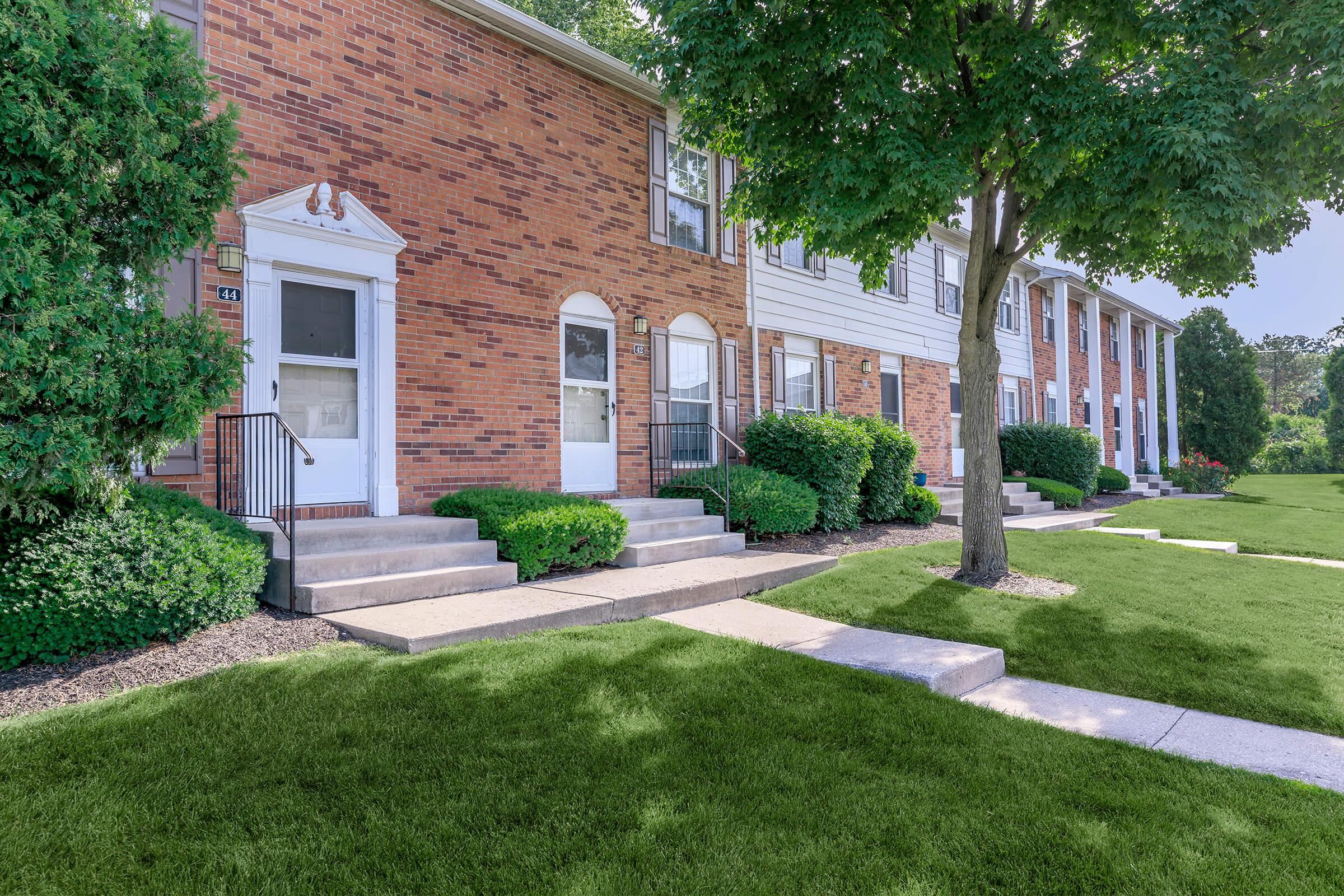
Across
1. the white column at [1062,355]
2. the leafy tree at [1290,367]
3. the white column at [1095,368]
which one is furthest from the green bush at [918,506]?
the leafy tree at [1290,367]

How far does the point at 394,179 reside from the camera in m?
6.77

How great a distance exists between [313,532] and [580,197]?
4.72 m

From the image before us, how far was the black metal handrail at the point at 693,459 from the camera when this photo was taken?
848cm

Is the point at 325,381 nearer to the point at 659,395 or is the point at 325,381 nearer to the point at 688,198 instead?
the point at 659,395

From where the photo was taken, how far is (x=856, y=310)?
12.5 meters

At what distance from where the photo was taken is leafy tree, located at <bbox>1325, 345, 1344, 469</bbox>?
30.8 metres

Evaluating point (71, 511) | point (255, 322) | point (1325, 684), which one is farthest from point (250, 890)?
point (1325, 684)

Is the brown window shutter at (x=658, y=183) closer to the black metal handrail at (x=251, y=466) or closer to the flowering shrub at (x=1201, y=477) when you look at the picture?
the black metal handrail at (x=251, y=466)

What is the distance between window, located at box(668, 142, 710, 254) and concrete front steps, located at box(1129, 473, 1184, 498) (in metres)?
13.2

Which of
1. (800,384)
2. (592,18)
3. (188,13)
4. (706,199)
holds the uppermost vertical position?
(592,18)

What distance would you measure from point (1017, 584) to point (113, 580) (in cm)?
651

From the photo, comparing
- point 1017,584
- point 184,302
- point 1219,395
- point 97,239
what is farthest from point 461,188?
point 1219,395

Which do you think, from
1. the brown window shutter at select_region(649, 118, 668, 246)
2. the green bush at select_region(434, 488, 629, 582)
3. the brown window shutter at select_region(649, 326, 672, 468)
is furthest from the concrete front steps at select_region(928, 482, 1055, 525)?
the green bush at select_region(434, 488, 629, 582)

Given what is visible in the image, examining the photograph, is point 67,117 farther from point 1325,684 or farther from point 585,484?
point 1325,684
